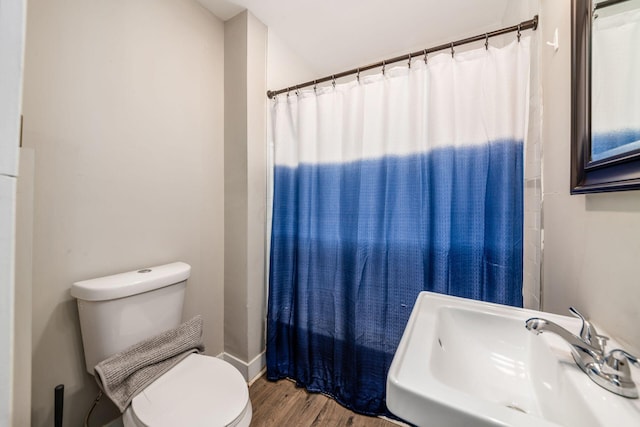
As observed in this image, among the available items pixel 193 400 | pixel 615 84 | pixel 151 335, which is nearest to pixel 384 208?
pixel 615 84

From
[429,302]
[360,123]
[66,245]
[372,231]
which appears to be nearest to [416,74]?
[360,123]

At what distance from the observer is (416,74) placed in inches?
49.6

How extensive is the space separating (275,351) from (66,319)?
1.08 metres

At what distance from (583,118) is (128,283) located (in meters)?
1.70

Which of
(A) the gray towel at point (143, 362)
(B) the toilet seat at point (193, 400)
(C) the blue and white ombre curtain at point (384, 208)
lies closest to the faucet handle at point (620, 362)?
(C) the blue and white ombre curtain at point (384, 208)

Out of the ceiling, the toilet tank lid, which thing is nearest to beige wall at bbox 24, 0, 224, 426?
the toilet tank lid

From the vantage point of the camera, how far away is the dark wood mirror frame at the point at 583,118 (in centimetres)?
60

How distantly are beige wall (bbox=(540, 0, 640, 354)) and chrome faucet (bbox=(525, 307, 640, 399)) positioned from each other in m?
0.09

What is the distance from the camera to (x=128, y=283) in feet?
3.34

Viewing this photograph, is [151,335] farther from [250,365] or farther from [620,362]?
[620,362]

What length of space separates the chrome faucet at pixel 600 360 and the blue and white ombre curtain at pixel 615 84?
0.42m

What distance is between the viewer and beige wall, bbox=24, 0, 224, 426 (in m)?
0.95

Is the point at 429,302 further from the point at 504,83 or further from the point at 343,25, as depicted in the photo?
the point at 343,25

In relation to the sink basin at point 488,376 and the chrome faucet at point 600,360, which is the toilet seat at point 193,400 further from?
the chrome faucet at point 600,360
